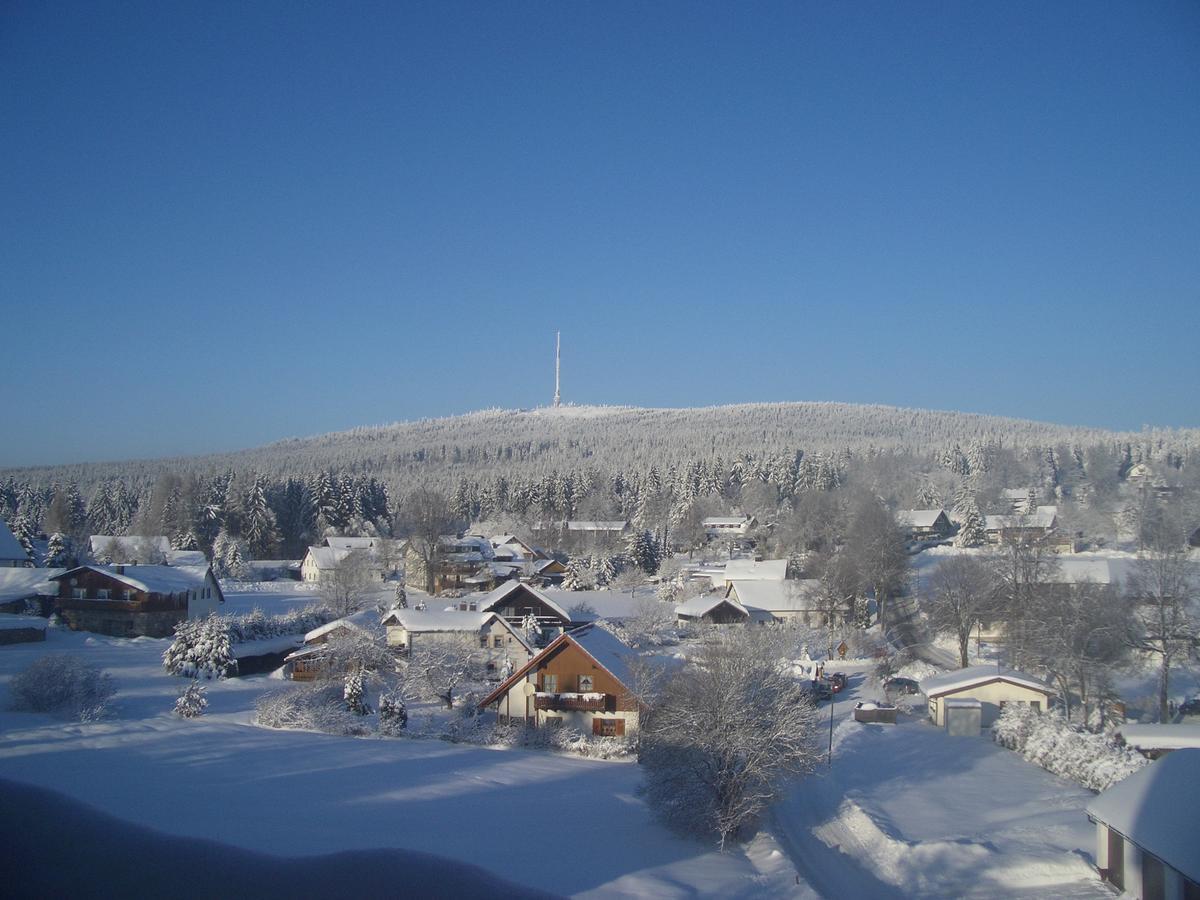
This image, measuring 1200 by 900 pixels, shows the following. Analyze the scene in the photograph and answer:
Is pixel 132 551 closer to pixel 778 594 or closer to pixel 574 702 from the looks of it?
pixel 778 594

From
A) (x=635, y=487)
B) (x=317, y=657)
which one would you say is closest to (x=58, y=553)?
(x=317, y=657)

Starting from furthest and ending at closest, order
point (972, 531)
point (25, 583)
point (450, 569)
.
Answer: point (972, 531) < point (450, 569) < point (25, 583)

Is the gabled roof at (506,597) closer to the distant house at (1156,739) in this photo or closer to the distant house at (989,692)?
the distant house at (989,692)

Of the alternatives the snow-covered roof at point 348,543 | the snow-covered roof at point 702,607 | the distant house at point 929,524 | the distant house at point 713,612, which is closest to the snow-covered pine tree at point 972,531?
the distant house at point 929,524

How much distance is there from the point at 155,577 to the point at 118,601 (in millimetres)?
2025

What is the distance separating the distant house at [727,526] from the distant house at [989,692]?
58282 millimetres

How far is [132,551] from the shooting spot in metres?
65.1

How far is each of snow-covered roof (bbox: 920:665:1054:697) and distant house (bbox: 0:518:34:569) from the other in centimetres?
5475

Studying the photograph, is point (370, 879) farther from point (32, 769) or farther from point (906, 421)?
point (906, 421)

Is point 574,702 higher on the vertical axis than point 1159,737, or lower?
lower

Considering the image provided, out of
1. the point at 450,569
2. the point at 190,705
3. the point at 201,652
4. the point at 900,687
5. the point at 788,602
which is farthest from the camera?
the point at 450,569

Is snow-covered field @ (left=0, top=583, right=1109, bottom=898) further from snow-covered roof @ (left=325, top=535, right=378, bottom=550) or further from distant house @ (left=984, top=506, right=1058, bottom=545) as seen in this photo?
distant house @ (left=984, top=506, right=1058, bottom=545)

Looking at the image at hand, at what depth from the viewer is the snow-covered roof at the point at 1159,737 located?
77.7 feet

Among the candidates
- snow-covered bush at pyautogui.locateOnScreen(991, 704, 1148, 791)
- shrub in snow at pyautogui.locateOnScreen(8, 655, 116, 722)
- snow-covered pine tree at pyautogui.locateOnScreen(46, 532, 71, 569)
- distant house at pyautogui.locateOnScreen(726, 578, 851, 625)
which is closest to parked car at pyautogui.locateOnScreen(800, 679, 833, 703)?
snow-covered bush at pyautogui.locateOnScreen(991, 704, 1148, 791)
